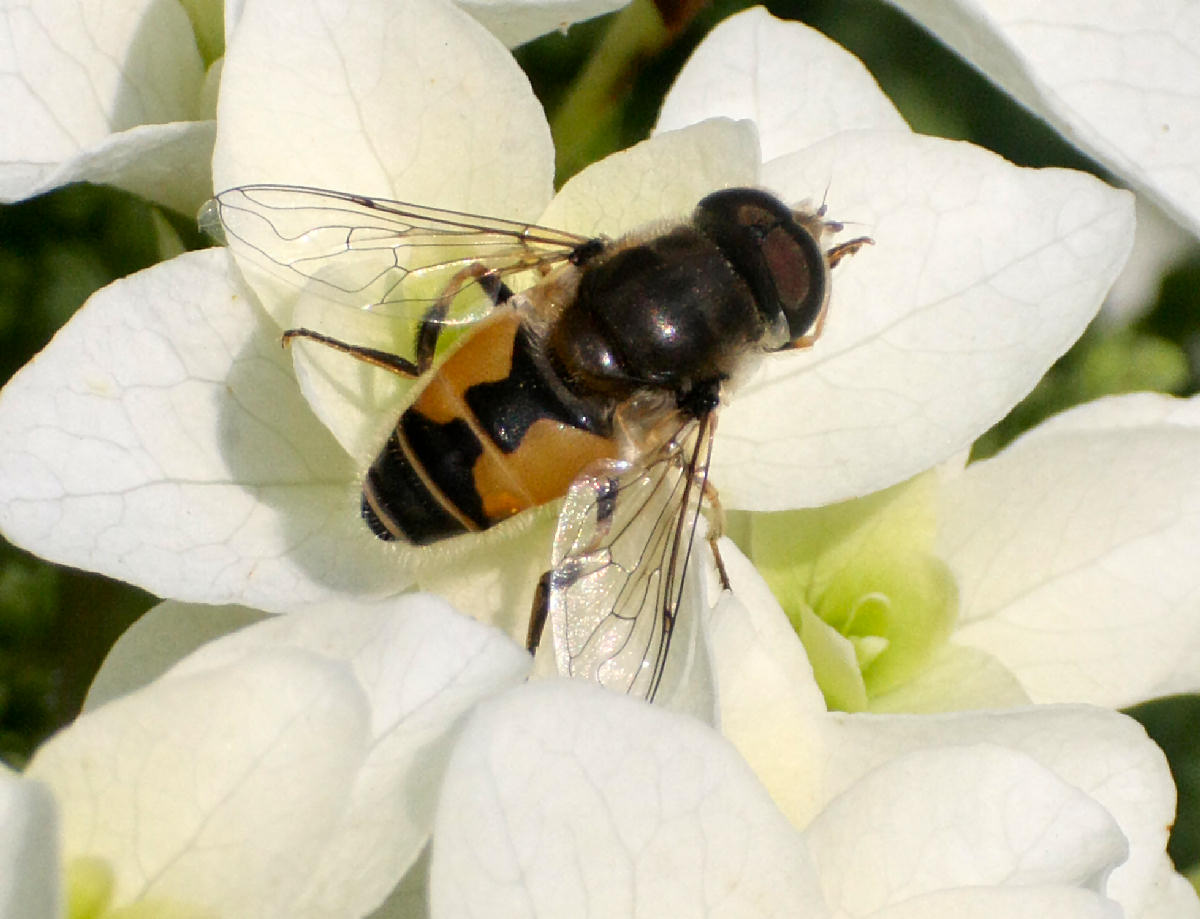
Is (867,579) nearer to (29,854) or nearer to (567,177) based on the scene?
(567,177)

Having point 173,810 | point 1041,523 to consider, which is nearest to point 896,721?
point 1041,523

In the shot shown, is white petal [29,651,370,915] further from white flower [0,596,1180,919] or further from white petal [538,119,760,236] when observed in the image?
white petal [538,119,760,236]

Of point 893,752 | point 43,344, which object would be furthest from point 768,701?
point 43,344

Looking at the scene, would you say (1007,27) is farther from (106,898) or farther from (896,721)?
(106,898)

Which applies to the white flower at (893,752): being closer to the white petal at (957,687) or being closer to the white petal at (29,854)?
the white petal at (957,687)

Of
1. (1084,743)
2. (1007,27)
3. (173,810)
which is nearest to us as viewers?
(173,810)

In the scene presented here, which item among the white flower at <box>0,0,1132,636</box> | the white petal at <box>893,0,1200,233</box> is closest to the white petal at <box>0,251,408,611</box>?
the white flower at <box>0,0,1132,636</box>
